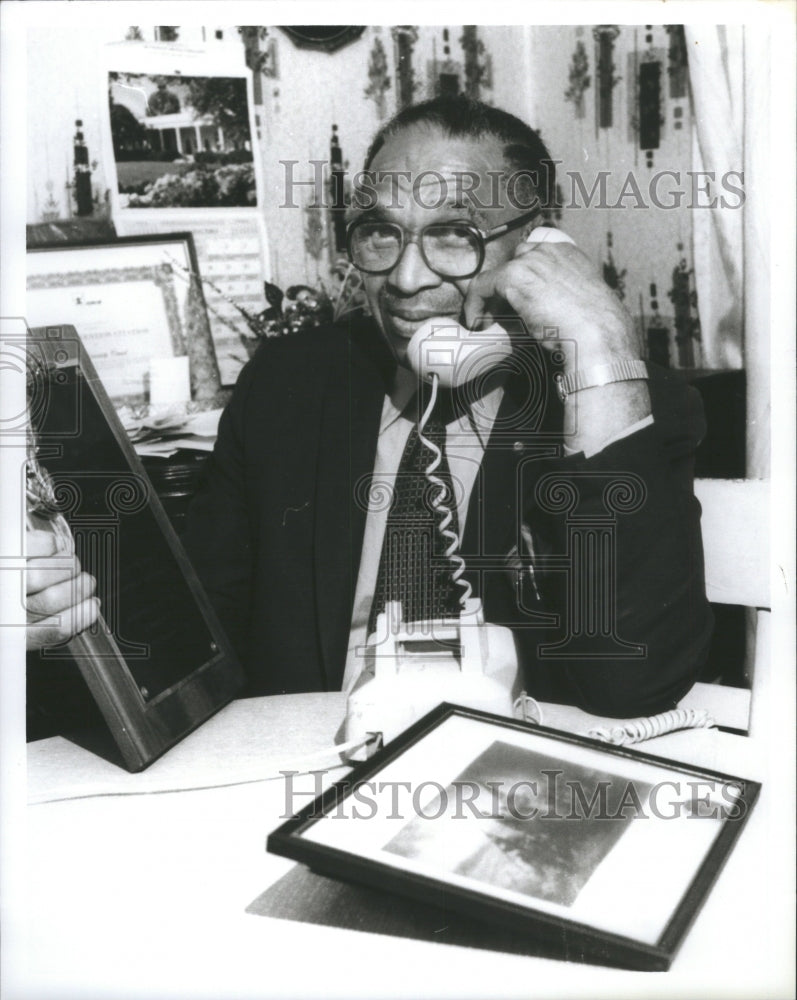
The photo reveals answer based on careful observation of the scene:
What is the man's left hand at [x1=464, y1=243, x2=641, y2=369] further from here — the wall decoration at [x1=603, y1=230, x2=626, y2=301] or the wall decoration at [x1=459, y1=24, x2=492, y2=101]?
the wall decoration at [x1=459, y1=24, x2=492, y2=101]

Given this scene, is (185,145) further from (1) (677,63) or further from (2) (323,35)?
(1) (677,63)

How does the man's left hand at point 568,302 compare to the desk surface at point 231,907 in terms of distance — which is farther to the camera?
the man's left hand at point 568,302

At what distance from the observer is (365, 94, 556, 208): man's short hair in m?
1.13

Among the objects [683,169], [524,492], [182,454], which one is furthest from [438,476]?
[683,169]

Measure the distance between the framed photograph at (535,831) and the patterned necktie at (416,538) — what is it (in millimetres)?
246

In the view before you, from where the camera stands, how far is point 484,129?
1136 mm

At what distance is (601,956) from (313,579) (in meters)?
0.67

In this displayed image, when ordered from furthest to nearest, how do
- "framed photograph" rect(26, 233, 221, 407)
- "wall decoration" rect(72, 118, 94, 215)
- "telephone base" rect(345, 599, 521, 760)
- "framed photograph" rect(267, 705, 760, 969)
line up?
"framed photograph" rect(26, 233, 221, 407)
"wall decoration" rect(72, 118, 94, 215)
"telephone base" rect(345, 599, 521, 760)
"framed photograph" rect(267, 705, 760, 969)

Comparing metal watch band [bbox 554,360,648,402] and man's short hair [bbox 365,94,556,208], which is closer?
metal watch band [bbox 554,360,648,402]

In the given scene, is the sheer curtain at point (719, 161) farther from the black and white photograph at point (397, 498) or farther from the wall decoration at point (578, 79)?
the wall decoration at point (578, 79)

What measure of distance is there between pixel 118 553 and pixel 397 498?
1.24 ft

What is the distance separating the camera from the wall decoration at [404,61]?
3.51ft

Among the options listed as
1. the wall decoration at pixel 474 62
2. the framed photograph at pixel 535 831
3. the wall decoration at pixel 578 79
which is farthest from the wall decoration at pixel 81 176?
the framed photograph at pixel 535 831

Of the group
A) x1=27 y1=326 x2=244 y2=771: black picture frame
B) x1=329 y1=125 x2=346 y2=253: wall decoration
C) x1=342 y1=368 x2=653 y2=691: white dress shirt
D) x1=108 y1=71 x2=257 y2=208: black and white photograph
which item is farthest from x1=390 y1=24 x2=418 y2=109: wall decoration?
x1=27 y1=326 x2=244 y2=771: black picture frame
